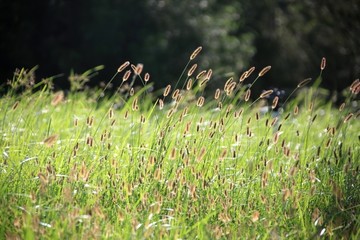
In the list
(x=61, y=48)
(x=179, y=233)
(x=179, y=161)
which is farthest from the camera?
Result: (x=61, y=48)

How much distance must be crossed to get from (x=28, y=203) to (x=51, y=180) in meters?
0.19

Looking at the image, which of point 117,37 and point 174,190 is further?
point 117,37

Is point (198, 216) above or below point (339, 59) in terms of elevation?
above

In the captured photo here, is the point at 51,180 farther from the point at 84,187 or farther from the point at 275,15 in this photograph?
the point at 275,15

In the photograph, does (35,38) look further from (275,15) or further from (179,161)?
(179,161)

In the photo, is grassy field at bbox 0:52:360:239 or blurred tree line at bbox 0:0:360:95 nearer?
grassy field at bbox 0:52:360:239

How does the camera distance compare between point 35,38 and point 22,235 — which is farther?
point 35,38

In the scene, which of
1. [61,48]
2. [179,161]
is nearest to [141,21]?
[61,48]

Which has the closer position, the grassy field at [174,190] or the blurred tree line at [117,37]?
the grassy field at [174,190]

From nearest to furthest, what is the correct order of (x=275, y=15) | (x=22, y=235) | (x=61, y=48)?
(x=22, y=235), (x=61, y=48), (x=275, y=15)

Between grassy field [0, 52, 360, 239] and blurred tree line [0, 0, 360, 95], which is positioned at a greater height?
grassy field [0, 52, 360, 239]

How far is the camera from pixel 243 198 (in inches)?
150

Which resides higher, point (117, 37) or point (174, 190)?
point (174, 190)

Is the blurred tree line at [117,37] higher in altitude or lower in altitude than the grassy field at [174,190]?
lower
